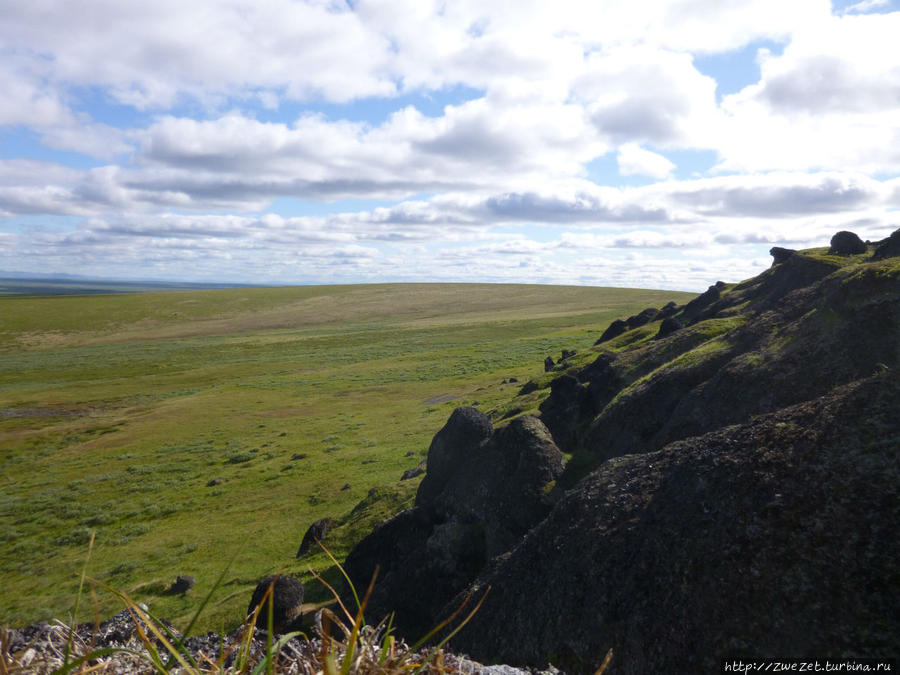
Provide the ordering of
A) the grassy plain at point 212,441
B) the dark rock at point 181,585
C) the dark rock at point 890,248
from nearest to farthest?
1. the dark rock at point 890,248
2. the dark rock at point 181,585
3. the grassy plain at point 212,441

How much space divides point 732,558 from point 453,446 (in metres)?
14.4

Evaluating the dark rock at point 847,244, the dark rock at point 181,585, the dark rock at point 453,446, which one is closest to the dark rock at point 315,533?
the dark rock at point 181,585

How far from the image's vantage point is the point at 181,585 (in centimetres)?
2381

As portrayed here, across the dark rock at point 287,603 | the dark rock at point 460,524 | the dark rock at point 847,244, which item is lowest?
the dark rock at point 287,603

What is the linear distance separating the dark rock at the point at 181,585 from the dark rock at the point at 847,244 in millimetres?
34863

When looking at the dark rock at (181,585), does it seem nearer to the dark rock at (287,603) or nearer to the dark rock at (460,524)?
the dark rock at (287,603)

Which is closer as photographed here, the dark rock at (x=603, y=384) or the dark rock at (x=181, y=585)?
the dark rock at (x=603, y=384)

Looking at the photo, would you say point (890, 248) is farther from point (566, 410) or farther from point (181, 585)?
point (181, 585)

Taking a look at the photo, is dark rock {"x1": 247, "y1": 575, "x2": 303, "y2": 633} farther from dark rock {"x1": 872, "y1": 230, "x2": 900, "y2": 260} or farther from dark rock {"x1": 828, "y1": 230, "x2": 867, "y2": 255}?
dark rock {"x1": 828, "y1": 230, "x2": 867, "y2": 255}

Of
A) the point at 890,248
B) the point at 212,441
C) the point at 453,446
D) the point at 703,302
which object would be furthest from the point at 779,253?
the point at 212,441

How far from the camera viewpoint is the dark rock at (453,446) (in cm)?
2119

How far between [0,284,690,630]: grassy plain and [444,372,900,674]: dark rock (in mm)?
6324

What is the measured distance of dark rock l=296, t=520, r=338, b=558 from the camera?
2472 centimetres

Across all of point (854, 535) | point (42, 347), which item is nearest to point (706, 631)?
point (854, 535)
